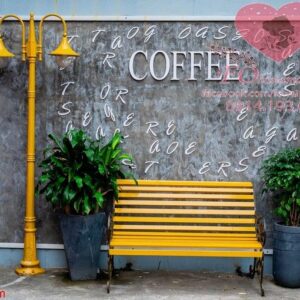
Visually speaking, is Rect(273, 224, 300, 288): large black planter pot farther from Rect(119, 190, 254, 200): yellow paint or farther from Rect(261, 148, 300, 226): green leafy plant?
Rect(119, 190, 254, 200): yellow paint

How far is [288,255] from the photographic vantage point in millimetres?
6953

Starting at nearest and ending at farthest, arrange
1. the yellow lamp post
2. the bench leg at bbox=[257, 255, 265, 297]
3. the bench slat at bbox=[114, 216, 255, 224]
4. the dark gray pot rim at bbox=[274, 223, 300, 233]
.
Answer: the bench leg at bbox=[257, 255, 265, 297]
the dark gray pot rim at bbox=[274, 223, 300, 233]
the bench slat at bbox=[114, 216, 255, 224]
the yellow lamp post

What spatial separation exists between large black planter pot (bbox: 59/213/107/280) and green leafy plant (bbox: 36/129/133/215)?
4.5 inches

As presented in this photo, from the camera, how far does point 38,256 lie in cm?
780

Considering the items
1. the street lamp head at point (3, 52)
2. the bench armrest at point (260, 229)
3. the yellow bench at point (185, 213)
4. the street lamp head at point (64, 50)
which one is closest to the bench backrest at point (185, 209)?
the yellow bench at point (185, 213)

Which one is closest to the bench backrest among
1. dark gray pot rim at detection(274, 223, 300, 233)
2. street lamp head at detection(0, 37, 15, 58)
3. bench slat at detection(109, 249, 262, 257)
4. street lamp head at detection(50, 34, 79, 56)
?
dark gray pot rim at detection(274, 223, 300, 233)

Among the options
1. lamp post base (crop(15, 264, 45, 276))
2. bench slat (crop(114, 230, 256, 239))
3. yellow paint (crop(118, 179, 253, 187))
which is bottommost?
lamp post base (crop(15, 264, 45, 276))

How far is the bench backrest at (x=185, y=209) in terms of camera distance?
7320 millimetres

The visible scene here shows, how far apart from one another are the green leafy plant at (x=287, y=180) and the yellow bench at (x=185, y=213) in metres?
0.34

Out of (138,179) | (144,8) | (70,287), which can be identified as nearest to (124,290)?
(70,287)

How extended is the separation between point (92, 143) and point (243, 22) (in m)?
2.27

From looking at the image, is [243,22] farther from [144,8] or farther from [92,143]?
[92,143]

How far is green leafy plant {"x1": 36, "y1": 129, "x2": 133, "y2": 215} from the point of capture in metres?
7.09

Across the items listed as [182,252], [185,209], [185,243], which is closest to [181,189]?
[185,209]
